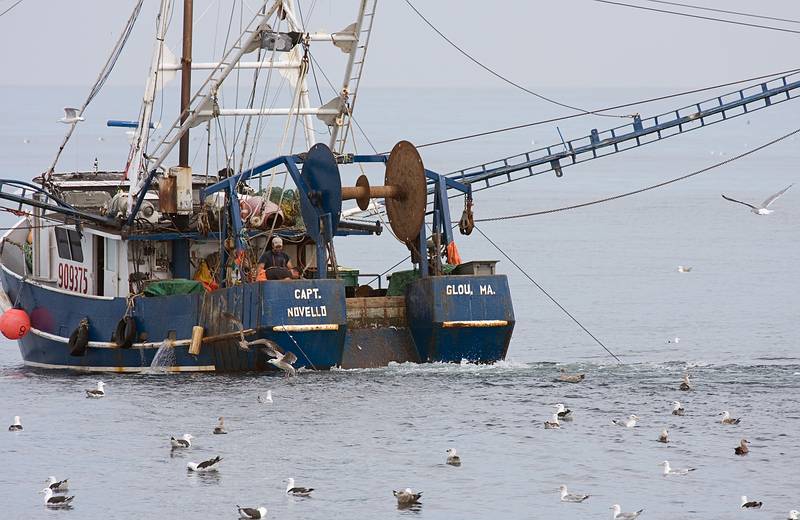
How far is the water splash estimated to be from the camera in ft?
100

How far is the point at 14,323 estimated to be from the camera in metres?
33.7

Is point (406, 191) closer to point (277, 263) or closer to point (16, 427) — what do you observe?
point (277, 263)

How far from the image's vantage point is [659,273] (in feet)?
193

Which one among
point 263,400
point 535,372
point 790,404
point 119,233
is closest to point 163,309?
point 119,233

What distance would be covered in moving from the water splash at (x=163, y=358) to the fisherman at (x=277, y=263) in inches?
87.9

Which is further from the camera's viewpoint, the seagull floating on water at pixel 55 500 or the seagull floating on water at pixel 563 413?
the seagull floating on water at pixel 563 413

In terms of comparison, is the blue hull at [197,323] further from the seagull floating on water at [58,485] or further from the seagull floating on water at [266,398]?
the seagull floating on water at [58,485]

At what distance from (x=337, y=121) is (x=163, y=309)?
5.02m

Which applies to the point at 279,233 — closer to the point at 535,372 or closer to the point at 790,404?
the point at 535,372

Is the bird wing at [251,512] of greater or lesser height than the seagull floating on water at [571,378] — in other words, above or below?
below

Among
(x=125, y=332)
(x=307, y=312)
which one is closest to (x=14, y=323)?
(x=125, y=332)

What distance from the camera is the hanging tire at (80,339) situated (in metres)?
31.9

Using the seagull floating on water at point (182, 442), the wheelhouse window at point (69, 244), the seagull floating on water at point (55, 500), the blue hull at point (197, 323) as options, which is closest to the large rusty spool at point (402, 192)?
the blue hull at point (197, 323)

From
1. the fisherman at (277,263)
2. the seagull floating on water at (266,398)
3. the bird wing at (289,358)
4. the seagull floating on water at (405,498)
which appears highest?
the fisherman at (277,263)
